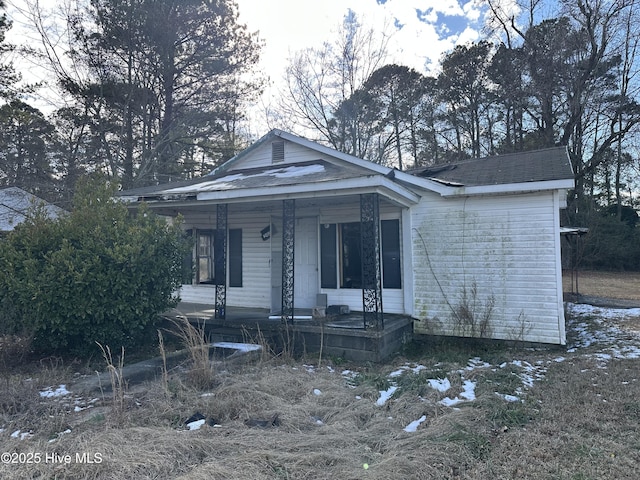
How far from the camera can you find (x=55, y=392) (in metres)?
4.77

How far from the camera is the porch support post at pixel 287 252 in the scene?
718 cm

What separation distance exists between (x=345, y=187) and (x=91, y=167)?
575 inches

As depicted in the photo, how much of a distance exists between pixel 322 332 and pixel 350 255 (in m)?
2.56

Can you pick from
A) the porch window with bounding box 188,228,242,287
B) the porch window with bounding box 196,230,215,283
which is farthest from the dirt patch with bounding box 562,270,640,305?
the porch window with bounding box 196,230,215,283

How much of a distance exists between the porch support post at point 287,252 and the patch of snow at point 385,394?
2.60 m

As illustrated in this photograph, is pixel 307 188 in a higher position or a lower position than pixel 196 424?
higher

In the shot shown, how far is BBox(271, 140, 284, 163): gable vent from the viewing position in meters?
9.72

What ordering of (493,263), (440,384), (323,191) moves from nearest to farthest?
(440,384)
(323,191)
(493,263)

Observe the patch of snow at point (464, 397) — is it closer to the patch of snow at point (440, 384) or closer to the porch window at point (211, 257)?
the patch of snow at point (440, 384)

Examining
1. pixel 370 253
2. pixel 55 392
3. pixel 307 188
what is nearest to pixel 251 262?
pixel 307 188

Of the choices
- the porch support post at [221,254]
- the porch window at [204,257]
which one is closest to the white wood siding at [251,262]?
the porch window at [204,257]

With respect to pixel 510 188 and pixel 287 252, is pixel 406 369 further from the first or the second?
pixel 510 188

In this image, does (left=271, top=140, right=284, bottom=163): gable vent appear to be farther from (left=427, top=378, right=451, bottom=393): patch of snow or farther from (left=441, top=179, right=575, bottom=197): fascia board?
(left=427, top=378, right=451, bottom=393): patch of snow

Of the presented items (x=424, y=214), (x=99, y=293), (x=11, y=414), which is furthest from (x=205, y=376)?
(x=424, y=214)
